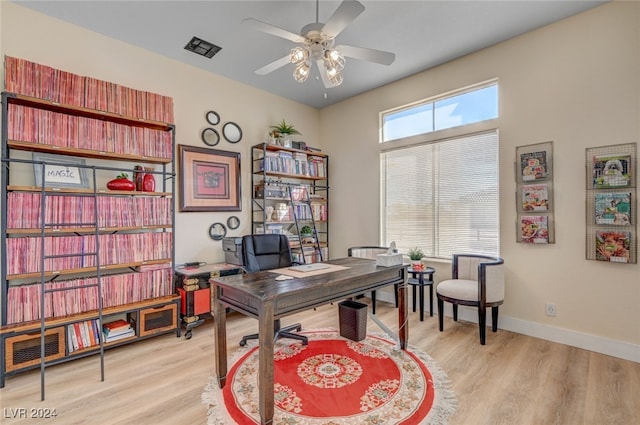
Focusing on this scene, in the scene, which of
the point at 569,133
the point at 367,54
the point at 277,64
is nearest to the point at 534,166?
the point at 569,133

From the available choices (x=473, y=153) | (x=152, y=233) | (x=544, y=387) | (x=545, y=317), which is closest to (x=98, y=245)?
(x=152, y=233)

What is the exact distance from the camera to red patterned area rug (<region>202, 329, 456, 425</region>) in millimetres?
1845

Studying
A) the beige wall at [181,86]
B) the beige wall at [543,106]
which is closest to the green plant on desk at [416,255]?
the beige wall at [543,106]

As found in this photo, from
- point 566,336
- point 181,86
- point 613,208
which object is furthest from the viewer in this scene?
point 181,86

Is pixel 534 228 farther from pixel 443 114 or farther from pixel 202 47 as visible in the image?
pixel 202 47

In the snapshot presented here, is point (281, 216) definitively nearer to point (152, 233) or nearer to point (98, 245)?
point (152, 233)

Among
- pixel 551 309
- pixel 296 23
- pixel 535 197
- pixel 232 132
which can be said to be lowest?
pixel 551 309

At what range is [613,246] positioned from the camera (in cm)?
262

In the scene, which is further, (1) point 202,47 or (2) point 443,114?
(2) point 443,114

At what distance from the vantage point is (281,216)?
4.40m

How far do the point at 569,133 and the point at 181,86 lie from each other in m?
4.18

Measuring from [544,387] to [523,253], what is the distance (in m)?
1.39

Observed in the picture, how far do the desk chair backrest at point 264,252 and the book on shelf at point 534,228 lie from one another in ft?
8.11

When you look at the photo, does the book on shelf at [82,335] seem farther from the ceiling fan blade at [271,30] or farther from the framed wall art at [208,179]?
the ceiling fan blade at [271,30]
